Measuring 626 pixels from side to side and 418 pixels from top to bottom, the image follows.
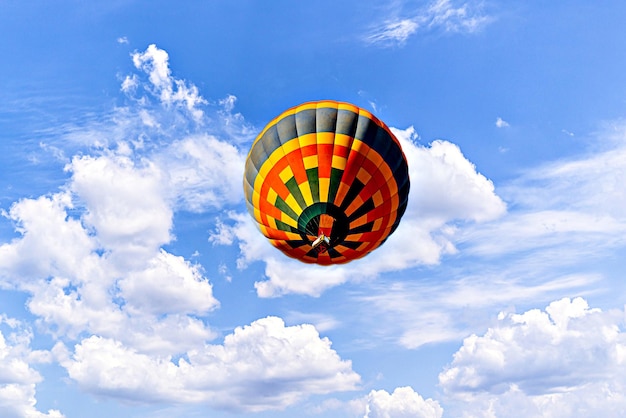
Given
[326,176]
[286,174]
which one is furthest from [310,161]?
[286,174]

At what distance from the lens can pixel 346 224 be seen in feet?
140

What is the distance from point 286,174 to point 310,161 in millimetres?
2048

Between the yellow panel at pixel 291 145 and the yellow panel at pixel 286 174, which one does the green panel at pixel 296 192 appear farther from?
the yellow panel at pixel 291 145

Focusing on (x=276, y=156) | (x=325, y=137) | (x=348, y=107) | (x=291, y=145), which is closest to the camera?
(x=325, y=137)

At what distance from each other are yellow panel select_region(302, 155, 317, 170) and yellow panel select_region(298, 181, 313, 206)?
1140 millimetres

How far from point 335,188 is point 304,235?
447 cm

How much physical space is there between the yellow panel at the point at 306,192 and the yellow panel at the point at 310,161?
1.14 meters

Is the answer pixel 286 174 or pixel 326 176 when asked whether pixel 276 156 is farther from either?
pixel 326 176

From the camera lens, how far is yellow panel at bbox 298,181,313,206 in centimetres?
4175

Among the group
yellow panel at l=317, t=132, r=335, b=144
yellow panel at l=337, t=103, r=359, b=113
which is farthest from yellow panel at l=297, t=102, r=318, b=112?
yellow panel at l=317, t=132, r=335, b=144

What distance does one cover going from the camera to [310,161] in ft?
137

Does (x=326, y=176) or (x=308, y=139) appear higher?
(x=308, y=139)

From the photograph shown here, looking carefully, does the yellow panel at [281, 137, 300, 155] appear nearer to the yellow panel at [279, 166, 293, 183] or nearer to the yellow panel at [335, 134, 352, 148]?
the yellow panel at [279, 166, 293, 183]

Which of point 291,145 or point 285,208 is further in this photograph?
point 285,208
